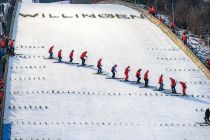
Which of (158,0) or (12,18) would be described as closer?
(12,18)

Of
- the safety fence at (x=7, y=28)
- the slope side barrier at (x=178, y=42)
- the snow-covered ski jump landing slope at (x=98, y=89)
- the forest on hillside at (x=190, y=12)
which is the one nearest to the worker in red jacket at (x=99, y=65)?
the snow-covered ski jump landing slope at (x=98, y=89)

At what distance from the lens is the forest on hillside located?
5324cm

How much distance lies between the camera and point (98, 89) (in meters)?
30.9

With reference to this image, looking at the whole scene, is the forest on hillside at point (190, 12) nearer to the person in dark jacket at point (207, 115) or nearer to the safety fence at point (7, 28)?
the safety fence at point (7, 28)

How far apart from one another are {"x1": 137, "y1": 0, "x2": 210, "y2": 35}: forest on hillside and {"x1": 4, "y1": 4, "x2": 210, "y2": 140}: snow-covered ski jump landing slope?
9325 millimetres

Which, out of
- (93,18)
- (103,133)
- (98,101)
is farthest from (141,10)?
(103,133)

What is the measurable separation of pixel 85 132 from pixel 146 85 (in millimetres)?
6997

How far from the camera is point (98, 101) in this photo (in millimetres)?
29328

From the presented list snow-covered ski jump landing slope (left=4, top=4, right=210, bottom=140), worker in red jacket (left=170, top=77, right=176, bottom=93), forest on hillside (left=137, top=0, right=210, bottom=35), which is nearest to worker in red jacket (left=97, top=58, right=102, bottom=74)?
snow-covered ski jump landing slope (left=4, top=4, right=210, bottom=140)

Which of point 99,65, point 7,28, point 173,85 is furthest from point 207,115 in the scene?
point 7,28

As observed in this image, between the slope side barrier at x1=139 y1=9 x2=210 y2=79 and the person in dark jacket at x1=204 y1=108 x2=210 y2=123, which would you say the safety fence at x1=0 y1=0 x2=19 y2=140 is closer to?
the person in dark jacket at x1=204 y1=108 x2=210 y2=123

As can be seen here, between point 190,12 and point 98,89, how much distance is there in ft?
91.8

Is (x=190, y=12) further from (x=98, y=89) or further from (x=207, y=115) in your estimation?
→ (x=207, y=115)

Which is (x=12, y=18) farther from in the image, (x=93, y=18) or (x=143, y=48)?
(x=143, y=48)
